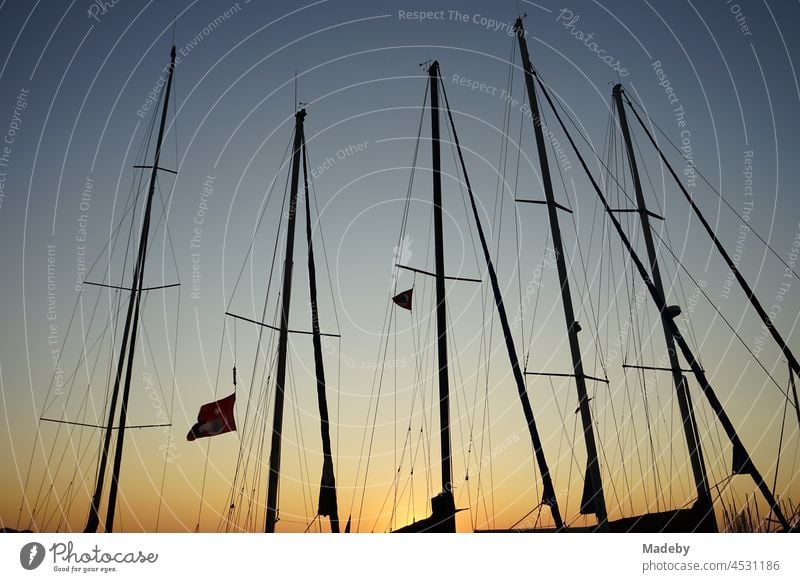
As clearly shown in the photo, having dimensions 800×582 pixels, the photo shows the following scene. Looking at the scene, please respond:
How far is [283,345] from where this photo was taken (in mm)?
18703

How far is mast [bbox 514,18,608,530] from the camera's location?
14922 mm

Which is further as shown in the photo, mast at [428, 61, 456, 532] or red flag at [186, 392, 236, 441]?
red flag at [186, 392, 236, 441]

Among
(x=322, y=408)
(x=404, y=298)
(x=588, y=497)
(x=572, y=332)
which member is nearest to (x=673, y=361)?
(x=572, y=332)

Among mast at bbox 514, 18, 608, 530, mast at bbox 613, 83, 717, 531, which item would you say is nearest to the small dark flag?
mast at bbox 514, 18, 608, 530

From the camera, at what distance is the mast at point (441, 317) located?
14898 millimetres

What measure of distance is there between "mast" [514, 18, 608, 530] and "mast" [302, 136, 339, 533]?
5.90 metres

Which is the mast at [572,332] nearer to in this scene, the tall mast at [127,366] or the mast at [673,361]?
the mast at [673,361]

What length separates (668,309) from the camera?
658 inches

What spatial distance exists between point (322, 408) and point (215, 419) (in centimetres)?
276

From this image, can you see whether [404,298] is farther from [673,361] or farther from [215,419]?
[673,361]

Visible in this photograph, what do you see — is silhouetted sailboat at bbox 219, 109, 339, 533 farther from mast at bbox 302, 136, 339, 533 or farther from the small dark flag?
the small dark flag

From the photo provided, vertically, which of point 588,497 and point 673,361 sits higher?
point 673,361

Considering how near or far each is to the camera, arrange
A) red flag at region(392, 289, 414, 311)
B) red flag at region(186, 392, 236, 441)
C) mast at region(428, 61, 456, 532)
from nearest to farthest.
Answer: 1. mast at region(428, 61, 456, 532)
2. red flag at region(186, 392, 236, 441)
3. red flag at region(392, 289, 414, 311)
